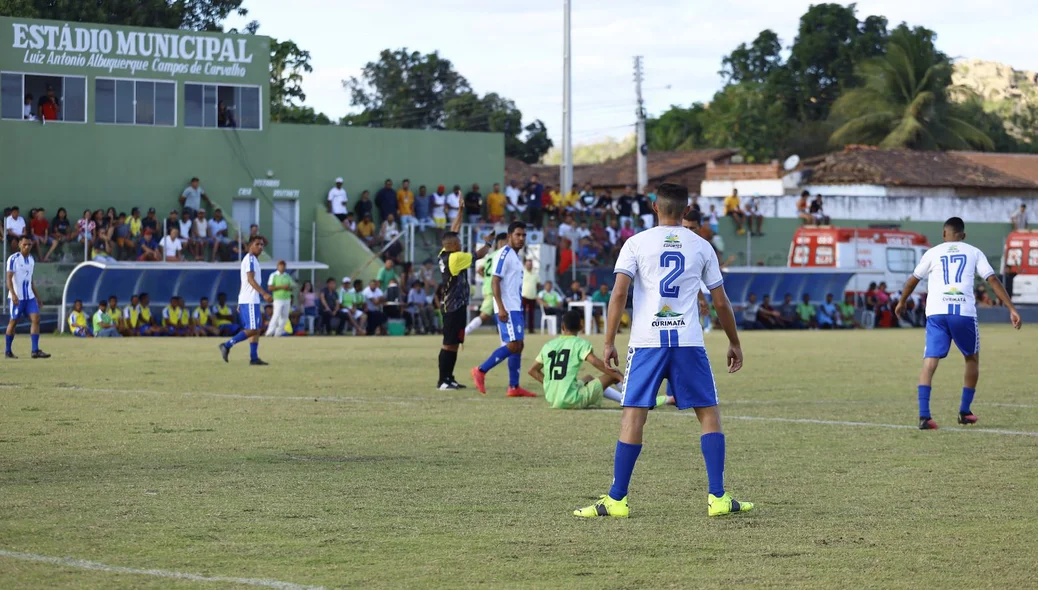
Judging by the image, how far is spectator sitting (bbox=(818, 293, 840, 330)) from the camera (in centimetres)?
4262

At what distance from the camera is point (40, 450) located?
410 inches

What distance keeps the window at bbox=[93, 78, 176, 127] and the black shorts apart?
1022 inches

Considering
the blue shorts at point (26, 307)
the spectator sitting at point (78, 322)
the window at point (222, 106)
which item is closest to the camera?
the blue shorts at point (26, 307)

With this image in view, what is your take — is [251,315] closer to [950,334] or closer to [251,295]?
[251,295]

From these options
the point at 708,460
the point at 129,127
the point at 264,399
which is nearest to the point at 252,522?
the point at 708,460

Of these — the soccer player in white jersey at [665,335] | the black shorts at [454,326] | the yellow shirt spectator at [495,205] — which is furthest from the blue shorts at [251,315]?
the yellow shirt spectator at [495,205]

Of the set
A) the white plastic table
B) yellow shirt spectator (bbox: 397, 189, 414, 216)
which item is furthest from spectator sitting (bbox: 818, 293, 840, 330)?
yellow shirt spectator (bbox: 397, 189, 414, 216)

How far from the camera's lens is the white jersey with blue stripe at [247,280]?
20.5m

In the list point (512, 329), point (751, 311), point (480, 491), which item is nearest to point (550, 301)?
point (751, 311)

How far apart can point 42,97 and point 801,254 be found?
2334cm

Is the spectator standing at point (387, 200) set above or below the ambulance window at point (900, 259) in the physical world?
above

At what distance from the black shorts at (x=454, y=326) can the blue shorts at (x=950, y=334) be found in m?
5.62

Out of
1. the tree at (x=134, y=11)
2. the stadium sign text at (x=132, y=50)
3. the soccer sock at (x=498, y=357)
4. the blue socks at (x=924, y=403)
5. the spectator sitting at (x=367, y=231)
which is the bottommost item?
the blue socks at (x=924, y=403)

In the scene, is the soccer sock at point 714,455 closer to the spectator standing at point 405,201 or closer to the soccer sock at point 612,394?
the soccer sock at point 612,394
